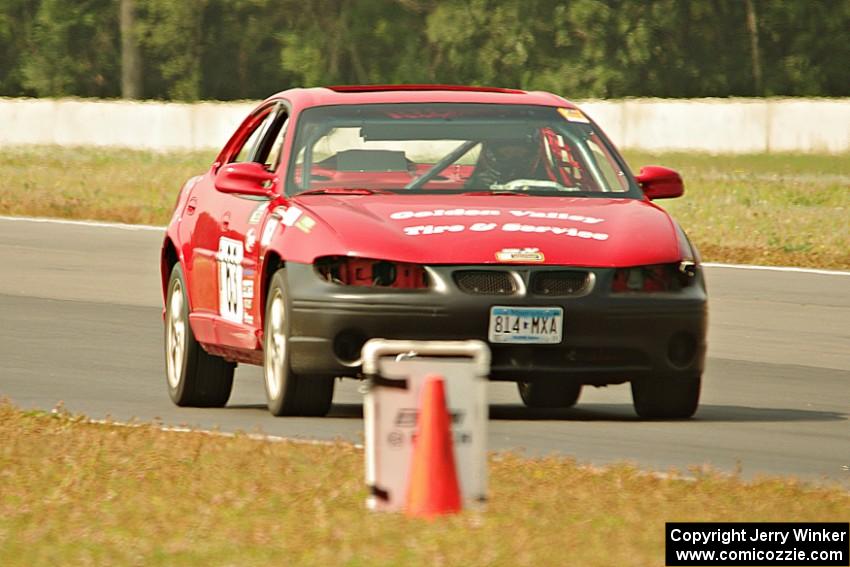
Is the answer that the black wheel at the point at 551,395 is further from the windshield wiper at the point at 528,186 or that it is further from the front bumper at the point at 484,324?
the front bumper at the point at 484,324

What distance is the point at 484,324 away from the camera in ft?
30.2

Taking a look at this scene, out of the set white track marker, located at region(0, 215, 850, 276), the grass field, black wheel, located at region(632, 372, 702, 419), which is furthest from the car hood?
the grass field

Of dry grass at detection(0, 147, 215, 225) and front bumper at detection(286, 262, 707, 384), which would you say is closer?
A: front bumper at detection(286, 262, 707, 384)

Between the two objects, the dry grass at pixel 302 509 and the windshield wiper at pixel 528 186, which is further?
the windshield wiper at pixel 528 186

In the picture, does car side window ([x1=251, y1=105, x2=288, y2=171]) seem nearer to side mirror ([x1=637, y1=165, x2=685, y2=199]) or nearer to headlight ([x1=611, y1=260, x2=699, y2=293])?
side mirror ([x1=637, y1=165, x2=685, y2=199])

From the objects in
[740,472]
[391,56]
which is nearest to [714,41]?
[391,56]

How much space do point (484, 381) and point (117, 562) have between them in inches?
50.6

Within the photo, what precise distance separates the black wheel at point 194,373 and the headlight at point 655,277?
240 centimetres

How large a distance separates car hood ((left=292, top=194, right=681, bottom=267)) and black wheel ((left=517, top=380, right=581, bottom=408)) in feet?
4.27

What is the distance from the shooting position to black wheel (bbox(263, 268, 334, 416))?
9.59 meters

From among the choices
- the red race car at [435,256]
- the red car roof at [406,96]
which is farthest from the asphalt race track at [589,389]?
the red car roof at [406,96]

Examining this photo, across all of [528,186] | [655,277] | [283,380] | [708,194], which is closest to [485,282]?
[655,277]

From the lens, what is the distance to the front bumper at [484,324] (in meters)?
9.19

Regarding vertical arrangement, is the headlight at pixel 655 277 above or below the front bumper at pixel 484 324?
above
